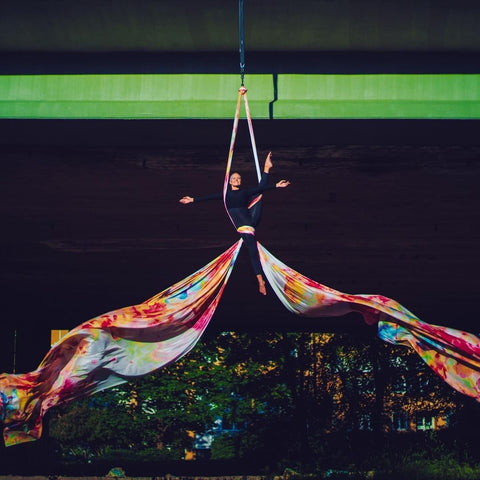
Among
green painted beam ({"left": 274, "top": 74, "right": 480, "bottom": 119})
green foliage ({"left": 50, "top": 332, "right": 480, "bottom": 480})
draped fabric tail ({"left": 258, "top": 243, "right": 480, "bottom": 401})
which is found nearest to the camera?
draped fabric tail ({"left": 258, "top": 243, "right": 480, "bottom": 401})

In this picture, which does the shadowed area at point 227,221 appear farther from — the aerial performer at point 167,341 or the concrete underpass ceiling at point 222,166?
the aerial performer at point 167,341

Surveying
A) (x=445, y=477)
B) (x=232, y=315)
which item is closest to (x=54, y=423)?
(x=232, y=315)

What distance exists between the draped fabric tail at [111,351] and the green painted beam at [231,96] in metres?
2.87

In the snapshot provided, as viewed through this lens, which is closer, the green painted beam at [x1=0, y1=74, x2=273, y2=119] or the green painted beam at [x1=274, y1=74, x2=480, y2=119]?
the green painted beam at [x1=274, y1=74, x2=480, y2=119]

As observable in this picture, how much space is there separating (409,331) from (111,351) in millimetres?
4140

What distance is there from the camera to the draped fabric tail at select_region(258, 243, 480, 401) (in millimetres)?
10125

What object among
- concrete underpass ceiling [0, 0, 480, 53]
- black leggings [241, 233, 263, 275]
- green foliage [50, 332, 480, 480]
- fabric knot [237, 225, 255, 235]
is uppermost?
concrete underpass ceiling [0, 0, 480, 53]

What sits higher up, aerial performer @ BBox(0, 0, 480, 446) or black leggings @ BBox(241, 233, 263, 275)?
black leggings @ BBox(241, 233, 263, 275)

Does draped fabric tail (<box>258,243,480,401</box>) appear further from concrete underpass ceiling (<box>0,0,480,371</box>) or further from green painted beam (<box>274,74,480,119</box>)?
concrete underpass ceiling (<box>0,0,480,371</box>)

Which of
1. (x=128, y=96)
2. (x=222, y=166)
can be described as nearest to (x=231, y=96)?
(x=222, y=166)

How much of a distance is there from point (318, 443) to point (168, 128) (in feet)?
82.9

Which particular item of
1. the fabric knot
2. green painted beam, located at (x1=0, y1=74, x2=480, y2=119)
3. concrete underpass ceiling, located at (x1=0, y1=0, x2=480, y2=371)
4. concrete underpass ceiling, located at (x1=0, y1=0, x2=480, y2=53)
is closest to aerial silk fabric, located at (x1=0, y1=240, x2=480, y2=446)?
the fabric knot

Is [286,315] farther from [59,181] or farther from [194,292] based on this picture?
[194,292]

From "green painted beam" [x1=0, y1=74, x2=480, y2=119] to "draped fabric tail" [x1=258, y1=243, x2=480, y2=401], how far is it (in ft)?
10.0
